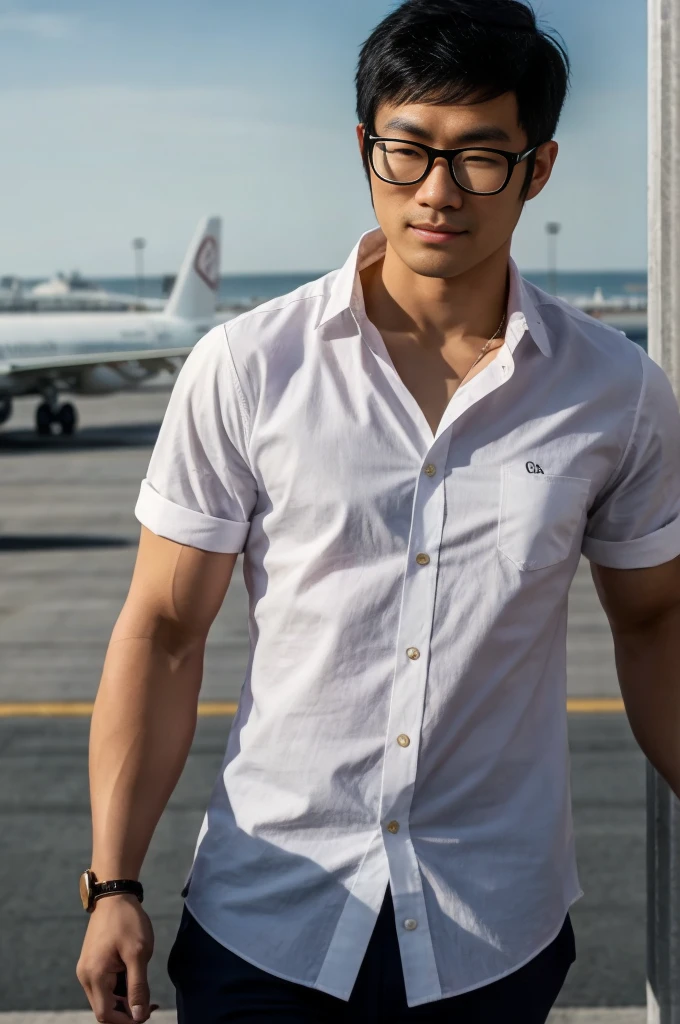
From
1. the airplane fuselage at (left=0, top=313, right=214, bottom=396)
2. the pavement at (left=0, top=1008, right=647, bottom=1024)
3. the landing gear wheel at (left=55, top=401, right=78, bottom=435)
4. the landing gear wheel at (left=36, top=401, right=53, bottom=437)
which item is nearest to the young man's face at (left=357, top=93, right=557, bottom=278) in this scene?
the pavement at (left=0, top=1008, right=647, bottom=1024)

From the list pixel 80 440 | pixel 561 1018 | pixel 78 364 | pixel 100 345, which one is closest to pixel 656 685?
pixel 561 1018

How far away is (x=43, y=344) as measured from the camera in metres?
15.4

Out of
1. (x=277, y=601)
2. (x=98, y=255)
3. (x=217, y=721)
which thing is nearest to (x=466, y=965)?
(x=277, y=601)

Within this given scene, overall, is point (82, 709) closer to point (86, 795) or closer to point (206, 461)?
point (86, 795)

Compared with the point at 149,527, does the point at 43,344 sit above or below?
below

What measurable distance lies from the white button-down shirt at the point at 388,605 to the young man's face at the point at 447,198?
2.6 inches

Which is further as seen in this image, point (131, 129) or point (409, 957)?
point (131, 129)

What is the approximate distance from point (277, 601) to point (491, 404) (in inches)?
7.8

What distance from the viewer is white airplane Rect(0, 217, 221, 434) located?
43.1 feet

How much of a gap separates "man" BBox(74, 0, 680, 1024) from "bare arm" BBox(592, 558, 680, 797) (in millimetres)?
26

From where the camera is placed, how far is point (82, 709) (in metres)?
3.72

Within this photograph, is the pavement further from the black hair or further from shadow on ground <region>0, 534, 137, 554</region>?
shadow on ground <region>0, 534, 137, 554</region>

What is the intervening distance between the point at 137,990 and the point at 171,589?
26 centimetres

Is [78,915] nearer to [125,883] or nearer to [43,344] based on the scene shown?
[125,883]
